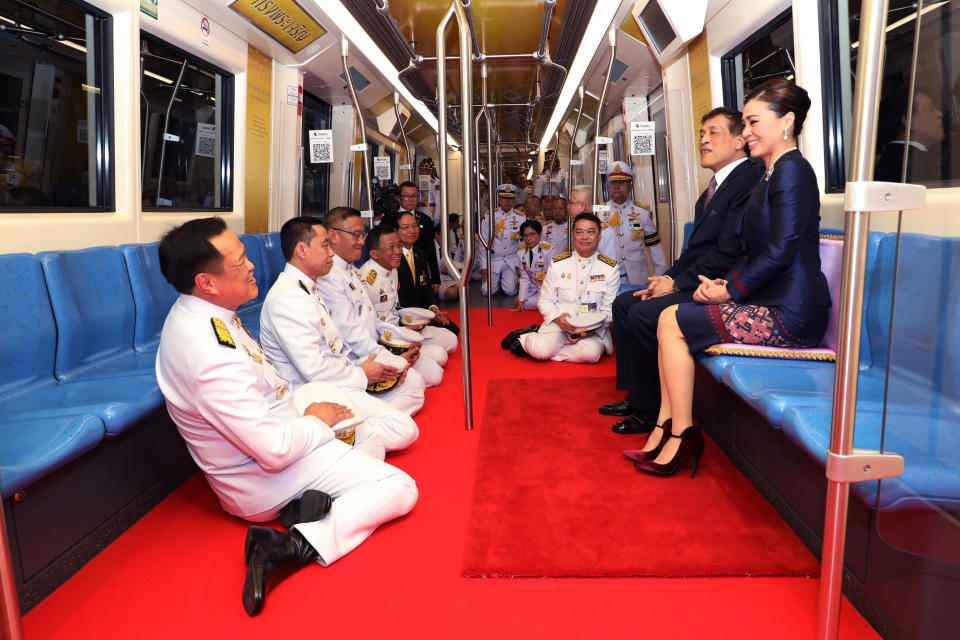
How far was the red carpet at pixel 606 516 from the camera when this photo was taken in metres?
2.09

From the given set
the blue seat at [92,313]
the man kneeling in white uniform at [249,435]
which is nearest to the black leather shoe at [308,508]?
the man kneeling in white uniform at [249,435]

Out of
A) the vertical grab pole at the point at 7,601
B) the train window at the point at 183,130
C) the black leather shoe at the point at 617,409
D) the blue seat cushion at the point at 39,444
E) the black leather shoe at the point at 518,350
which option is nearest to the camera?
the vertical grab pole at the point at 7,601

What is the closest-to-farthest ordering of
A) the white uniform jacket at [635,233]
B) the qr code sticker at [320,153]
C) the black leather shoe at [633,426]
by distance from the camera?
the black leather shoe at [633,426], the qr code sticker at [320,153], the white uniform jacket at [635,233]

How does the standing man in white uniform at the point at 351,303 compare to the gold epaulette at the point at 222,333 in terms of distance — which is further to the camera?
the standing man in white uniform at the point at 351,303

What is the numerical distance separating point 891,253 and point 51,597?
2442 mm

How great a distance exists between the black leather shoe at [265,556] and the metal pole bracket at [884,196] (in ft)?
5.83

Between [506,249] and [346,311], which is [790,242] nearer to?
[346,311]

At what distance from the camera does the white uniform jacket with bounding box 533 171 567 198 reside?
31.3 ft

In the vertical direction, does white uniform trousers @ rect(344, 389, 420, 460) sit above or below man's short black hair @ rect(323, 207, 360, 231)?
below

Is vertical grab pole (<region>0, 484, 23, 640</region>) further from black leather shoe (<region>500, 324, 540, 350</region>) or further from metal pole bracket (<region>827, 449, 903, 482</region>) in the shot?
black leather shoe (<region>500, 324, 540, 350</region>)

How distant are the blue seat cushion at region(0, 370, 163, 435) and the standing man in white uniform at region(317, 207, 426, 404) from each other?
1.15 metres

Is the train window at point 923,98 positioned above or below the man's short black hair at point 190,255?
above

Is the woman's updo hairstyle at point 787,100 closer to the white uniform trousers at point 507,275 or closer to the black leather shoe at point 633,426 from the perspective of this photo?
the black leather shoe at point 633,426

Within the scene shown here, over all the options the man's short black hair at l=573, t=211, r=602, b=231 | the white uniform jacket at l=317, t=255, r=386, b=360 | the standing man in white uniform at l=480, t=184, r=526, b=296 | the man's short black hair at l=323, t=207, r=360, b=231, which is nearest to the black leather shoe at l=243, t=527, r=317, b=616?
the white uniform jacket at l=317, t=255, r=386, b=360
